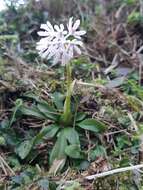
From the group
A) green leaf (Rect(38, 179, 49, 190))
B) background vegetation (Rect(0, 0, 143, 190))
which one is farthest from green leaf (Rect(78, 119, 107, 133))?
green leaf (Rect(38, 179, 49, 190))

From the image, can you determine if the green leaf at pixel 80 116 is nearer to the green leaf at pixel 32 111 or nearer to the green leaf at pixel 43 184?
the green leaf at pixel 32 111

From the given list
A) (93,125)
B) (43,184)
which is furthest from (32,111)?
(43,184)

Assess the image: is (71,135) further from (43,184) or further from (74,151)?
(43,184)

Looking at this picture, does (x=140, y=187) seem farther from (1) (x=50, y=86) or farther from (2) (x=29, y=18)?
(2) (x=29, y=18)

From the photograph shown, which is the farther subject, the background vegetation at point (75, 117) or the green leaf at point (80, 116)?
the green leaf at point (80, 116)

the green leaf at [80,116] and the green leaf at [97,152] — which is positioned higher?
the green leaf at [80,116]

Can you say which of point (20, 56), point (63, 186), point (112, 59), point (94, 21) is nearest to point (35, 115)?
point (63, 186)

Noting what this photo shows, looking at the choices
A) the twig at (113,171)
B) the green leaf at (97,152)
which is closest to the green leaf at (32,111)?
the green leaf at (97,152)
